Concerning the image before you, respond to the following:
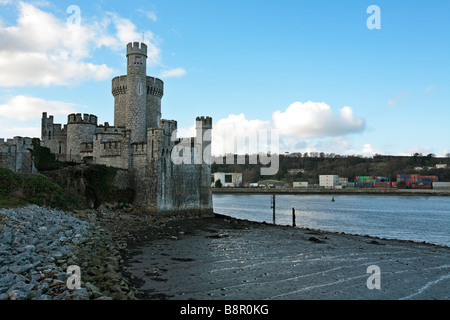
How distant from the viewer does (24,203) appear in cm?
1762

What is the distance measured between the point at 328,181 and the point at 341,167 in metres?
23.7

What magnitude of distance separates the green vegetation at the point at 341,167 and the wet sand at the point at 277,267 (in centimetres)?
12040

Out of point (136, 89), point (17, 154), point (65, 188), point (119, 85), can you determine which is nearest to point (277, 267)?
point (65, 188)

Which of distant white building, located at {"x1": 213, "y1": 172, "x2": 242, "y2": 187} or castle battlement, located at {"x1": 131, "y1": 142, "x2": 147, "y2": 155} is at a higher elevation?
castle battlement, located at {"x1": 131, "y1": 142, "x2": 147, "y2": 155}

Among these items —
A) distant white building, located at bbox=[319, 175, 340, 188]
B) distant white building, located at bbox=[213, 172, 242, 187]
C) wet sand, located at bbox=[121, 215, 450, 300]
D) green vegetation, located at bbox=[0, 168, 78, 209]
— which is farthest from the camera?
distant white building, located at bbox=[213, 172, 242, 187]

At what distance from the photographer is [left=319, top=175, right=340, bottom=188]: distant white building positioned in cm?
13062

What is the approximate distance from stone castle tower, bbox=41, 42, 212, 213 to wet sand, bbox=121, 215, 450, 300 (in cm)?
622

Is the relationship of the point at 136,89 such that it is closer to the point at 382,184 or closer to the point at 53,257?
the point at 53,257

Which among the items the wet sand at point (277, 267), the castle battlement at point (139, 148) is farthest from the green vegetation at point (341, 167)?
the wet sand at point (277, 267)

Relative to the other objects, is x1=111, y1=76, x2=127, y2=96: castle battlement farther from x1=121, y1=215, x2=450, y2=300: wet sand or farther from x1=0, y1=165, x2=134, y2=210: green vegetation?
x1=121, y1=215, x2=450, y2=300: wet sand

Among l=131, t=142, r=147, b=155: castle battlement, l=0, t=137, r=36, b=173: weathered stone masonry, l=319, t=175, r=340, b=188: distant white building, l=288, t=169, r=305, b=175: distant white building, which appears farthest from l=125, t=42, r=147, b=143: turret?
l=288, t=169, r=305, b=175: distant white building

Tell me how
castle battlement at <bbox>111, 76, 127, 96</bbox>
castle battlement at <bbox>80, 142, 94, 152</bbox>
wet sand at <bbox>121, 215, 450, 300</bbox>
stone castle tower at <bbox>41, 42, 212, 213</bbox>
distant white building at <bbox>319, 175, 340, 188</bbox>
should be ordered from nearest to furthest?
wet sand at <bbox>121, 215, 450, 300</bbox>, stone castle tower at <bbox>41, 42, 212, 213</bbox>, castle battlement at <bbox>80, 142, 94, 152</bbox>, castle battlement at <bbox>111, 76, 127, 96</bbox>, distant white building at <bbox>319, 175, 340, 188</bbox>

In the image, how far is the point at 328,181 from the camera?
131875 mm
